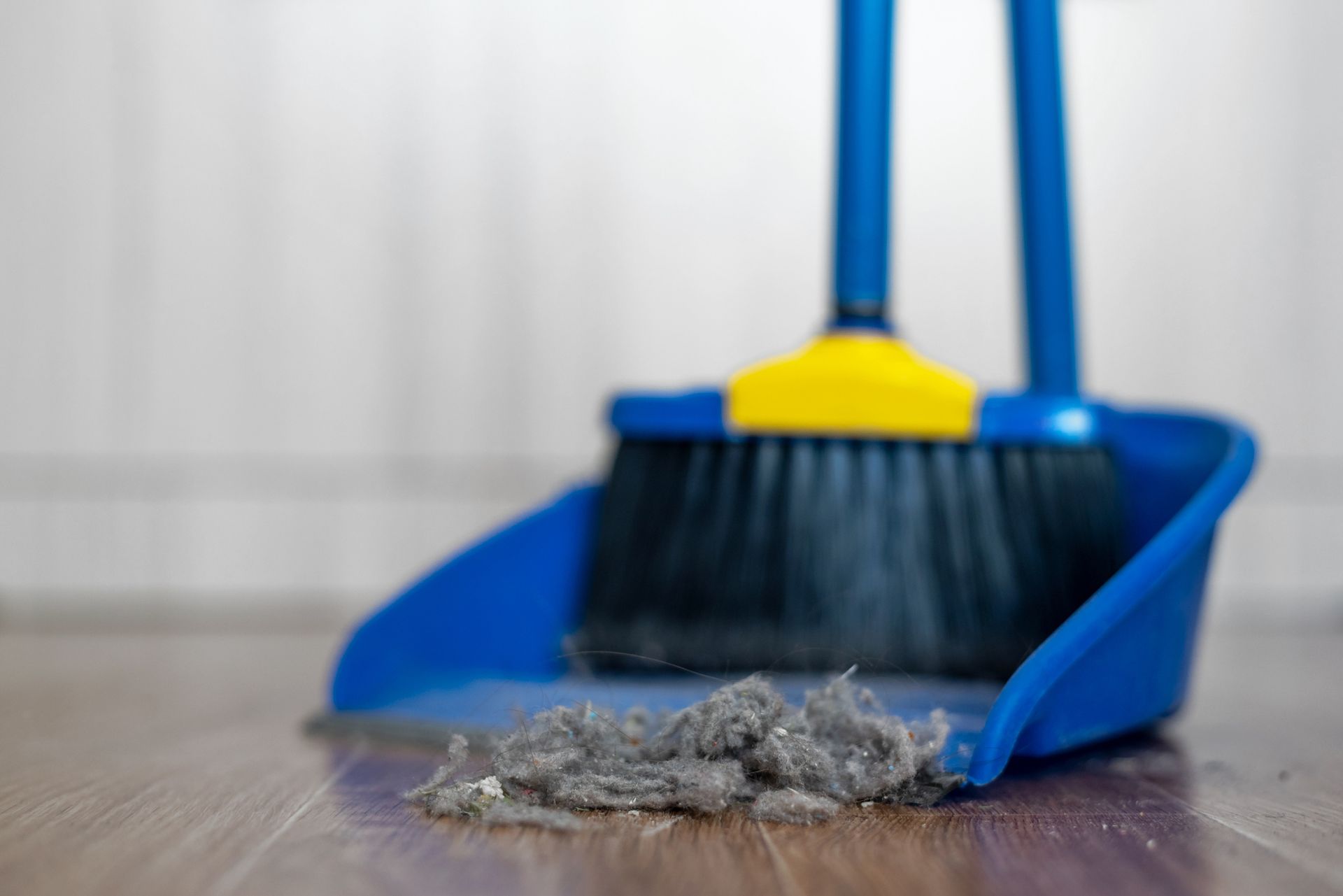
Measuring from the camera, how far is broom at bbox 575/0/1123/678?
0.73 metres

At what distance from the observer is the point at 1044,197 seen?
0.85 m

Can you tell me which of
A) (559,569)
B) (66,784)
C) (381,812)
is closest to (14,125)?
(559,569)

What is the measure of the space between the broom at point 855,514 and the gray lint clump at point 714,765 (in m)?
0.21

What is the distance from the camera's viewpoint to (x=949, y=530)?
2.43 ft

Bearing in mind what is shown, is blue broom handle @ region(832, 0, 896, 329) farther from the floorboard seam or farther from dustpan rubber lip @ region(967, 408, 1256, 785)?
the floorboard seam

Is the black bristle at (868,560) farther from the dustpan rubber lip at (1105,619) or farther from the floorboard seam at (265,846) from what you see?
the floorboard seam at (265,846)

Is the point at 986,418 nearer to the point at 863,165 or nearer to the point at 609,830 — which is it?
the point at 863,165

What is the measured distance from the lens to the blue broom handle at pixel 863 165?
2.60ft

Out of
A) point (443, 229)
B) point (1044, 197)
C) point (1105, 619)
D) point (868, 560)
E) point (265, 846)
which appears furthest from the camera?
point (443, 229)

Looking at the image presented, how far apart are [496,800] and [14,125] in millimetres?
1236

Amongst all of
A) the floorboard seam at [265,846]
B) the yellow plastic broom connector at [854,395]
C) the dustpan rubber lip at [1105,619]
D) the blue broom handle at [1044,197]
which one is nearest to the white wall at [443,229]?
the blue broom handle at [1044,197]

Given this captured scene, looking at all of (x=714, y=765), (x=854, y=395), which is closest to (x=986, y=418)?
(x=854, y=395)

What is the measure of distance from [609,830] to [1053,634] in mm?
247

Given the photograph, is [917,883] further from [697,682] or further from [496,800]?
[697,682]
